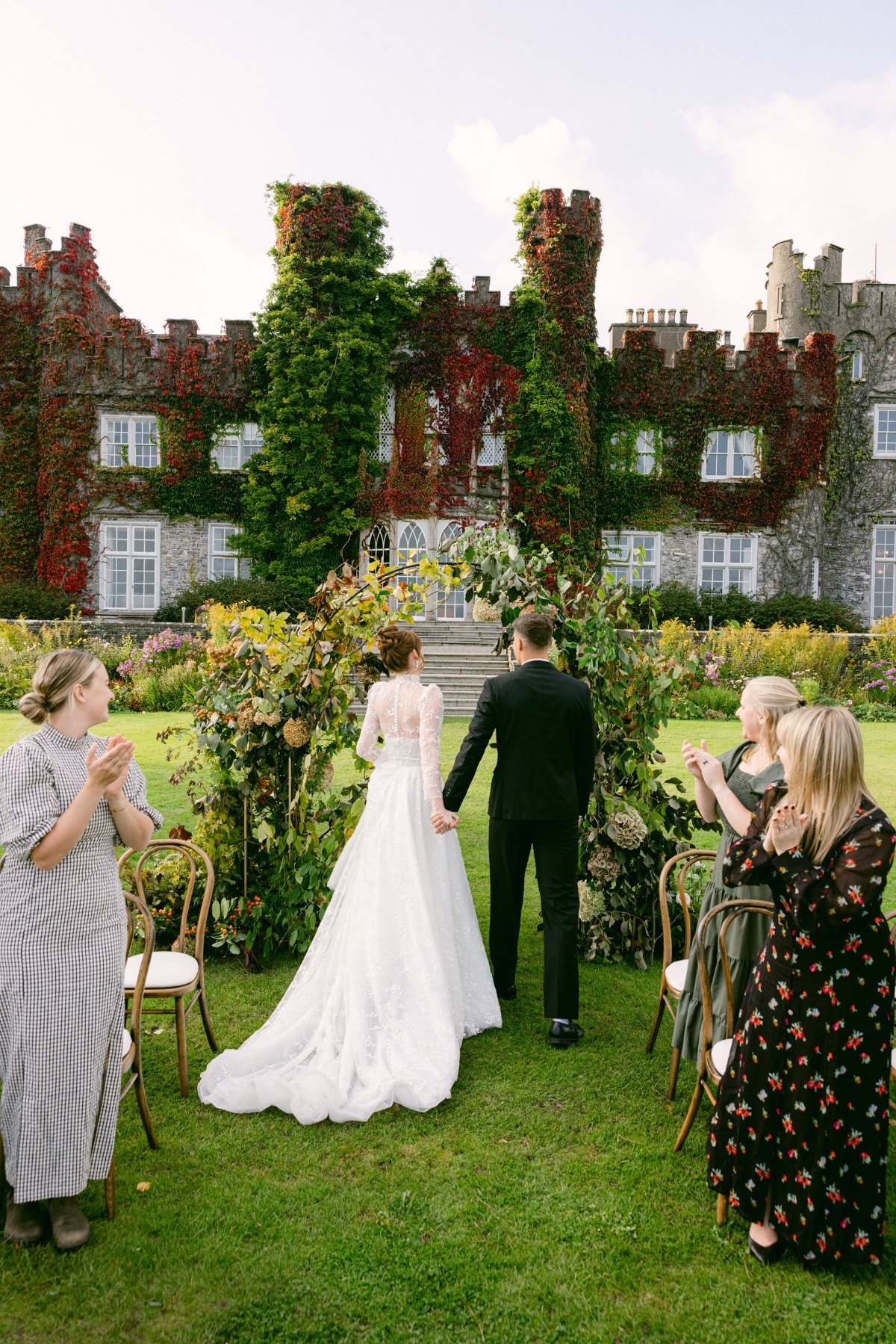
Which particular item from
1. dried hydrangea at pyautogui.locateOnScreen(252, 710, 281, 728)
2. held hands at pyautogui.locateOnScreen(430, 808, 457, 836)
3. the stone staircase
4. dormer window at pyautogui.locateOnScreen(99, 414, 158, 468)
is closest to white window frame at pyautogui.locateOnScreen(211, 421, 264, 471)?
dormer window at pyautogui.locateOnScreen(99, 414, 158, 468)

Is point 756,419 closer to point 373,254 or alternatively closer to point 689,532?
point 689,532

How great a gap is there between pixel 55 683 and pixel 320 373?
18937 mm

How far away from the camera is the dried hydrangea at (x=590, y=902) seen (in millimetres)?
5410

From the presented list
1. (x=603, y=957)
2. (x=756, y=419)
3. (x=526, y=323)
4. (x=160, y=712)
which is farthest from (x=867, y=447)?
(x=603, y=957)

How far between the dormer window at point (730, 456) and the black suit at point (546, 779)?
68.0 feet

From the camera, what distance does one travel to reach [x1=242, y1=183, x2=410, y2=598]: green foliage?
803 inches

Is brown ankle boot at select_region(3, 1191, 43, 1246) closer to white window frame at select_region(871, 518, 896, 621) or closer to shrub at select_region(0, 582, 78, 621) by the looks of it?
shrub at select_region(0, 582, 78, 621)

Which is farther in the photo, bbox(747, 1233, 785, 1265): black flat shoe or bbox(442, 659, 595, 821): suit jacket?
bbox(442, 659, 595, 821): suit jacket

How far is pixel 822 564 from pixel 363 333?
1331 cm

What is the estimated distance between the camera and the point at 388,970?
3973 mm

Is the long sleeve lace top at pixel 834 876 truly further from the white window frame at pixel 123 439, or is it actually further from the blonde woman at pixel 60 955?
the white window frame at pixel 123 439

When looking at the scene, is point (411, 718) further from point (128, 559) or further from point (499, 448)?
point (128, 559)

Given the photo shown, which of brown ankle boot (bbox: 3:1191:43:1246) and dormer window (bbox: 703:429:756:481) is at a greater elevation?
dormer window (bbox: 703:429:756:481)

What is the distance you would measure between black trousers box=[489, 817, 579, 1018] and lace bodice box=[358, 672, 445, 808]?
53 cm
